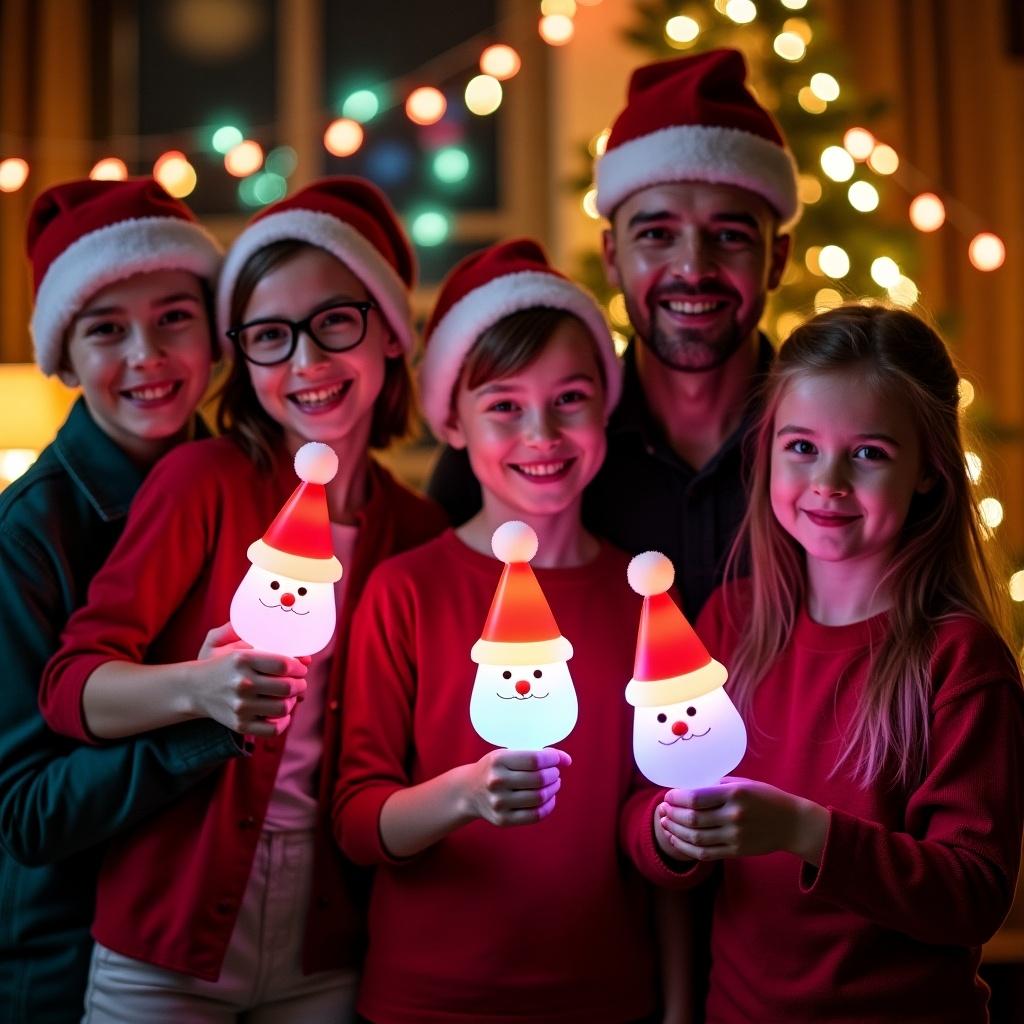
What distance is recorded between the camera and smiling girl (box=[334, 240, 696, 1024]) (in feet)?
5.88

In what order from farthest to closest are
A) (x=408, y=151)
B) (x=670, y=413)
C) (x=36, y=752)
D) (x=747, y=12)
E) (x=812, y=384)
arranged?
(x=408, y=151), (x=747, y=12), (x=670, y=413), (x=36, y=752), (x=812, y=384)

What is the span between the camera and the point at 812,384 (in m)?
1.82

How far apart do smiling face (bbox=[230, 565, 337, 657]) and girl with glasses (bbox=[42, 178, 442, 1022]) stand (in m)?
0.04

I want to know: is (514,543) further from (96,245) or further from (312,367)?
(96,245)

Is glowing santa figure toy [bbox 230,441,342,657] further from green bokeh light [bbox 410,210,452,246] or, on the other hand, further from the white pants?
green bokeh light [bbox 410,210,452,246]

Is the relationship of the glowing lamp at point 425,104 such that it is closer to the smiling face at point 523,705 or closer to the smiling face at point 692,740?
the smiling face at point 523,705

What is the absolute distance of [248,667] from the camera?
5.34 ft

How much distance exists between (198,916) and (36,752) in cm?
37

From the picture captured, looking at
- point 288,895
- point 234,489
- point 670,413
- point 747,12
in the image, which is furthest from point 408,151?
point 288,895

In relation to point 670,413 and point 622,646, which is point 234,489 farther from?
point 670,413

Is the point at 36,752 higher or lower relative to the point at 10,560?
lower

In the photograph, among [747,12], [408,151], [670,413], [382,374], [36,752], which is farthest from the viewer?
[408,151]

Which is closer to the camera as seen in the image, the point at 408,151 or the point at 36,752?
the point at 36,752

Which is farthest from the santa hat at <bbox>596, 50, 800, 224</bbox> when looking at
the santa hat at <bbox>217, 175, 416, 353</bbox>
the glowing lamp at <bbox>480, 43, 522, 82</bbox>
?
the glowing lamp at <bbox>480, 43, 522, 82</bbox>
